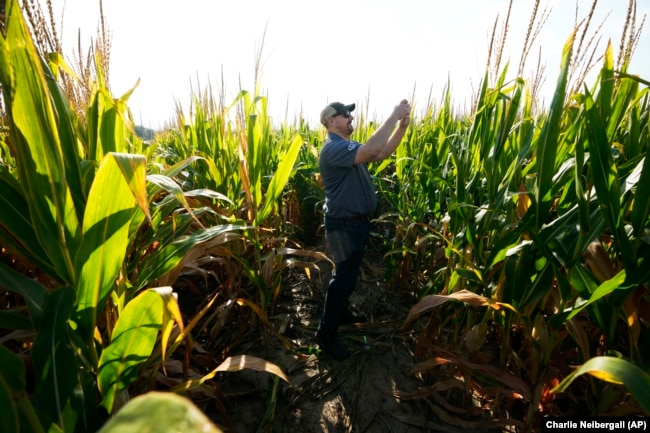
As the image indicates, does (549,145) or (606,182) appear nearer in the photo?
(606,182)

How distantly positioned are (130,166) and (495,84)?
1541mm

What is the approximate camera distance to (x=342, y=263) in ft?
6.26

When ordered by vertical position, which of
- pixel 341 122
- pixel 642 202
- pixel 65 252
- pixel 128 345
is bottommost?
pixel 128 345

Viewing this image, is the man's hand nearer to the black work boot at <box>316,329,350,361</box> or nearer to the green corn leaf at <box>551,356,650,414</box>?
the black work boot at <box>316,329,350,361</box>

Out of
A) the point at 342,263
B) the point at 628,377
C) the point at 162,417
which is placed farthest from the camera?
the point at 342,263

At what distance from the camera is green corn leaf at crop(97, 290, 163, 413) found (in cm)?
77

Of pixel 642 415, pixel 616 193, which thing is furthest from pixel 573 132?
pixel 642 415

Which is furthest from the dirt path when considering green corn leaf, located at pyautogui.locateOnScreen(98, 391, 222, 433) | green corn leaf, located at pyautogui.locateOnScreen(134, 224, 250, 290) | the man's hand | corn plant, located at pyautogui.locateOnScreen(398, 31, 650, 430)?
green corn leaf, located at pyautogui.locateOnScreen(98, 391, 222, 433)

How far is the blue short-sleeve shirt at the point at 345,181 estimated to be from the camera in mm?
1883

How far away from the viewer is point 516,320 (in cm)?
129

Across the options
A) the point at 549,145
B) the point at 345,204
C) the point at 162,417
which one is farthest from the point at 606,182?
the point at 345,204

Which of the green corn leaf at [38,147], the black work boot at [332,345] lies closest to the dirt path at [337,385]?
the black work boot at [332,345]

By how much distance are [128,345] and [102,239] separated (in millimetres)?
259

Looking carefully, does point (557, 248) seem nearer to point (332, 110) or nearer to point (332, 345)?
point (332, 345)
